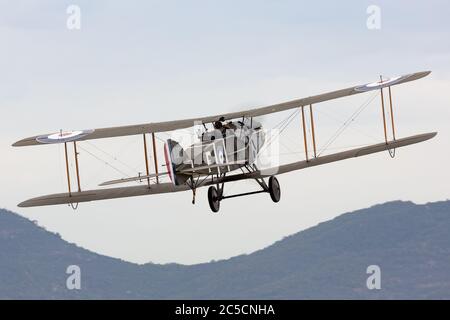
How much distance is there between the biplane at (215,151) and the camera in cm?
3197

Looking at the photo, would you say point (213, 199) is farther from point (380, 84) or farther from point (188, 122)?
point (380, 84)

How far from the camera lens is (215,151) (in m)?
32.5

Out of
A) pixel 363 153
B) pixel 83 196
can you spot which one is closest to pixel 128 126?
pixel 83 196

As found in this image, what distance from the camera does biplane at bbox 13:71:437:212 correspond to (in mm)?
31969

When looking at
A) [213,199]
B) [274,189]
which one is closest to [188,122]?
[213,199]

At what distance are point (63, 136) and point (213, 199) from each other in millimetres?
5605

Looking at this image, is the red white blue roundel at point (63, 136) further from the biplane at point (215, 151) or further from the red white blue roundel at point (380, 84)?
the red white blue roundel at point (380, 84)

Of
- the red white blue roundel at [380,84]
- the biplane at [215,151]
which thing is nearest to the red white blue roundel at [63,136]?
A: the biplane at [215,151]
